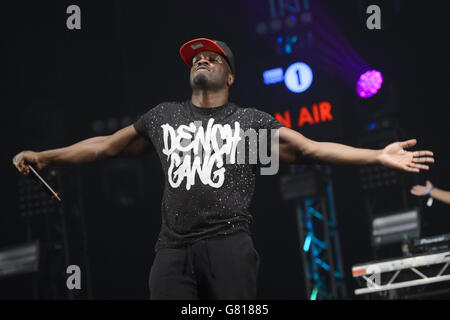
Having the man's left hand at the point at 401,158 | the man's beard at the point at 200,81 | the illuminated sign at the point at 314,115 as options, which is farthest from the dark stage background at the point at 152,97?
the man's beard at the point at 200,81

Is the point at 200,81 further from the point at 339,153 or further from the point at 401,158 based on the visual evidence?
the point at 401,158

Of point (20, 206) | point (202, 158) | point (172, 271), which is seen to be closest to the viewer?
point (172, 271)

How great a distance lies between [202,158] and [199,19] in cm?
695

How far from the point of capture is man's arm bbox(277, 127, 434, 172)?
316 centimetres

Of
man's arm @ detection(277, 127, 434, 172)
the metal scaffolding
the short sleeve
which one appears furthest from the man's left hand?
the metal scaffolding

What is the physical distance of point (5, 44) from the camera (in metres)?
9.35

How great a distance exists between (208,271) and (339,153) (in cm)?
93

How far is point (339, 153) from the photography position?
3.19m

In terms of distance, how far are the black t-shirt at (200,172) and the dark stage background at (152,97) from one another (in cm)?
563

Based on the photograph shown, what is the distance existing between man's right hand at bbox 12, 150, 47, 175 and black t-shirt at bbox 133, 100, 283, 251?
66 centimetres

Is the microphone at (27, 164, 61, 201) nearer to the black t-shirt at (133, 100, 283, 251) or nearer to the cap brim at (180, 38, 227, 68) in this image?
the black t-shirt at (133, 100, 283, 251)

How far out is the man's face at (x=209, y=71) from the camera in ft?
10.8

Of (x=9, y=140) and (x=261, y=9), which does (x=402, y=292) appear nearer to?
(x=261, y=9)

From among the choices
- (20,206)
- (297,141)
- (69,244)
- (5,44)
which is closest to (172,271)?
(297,141)
